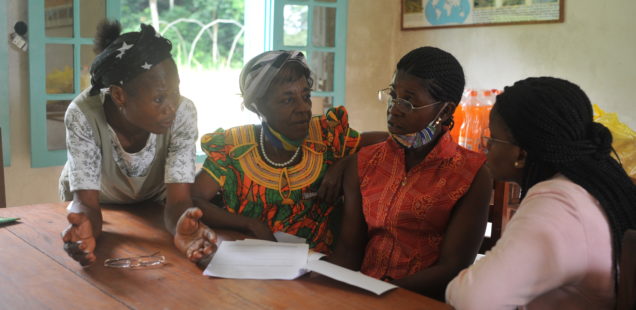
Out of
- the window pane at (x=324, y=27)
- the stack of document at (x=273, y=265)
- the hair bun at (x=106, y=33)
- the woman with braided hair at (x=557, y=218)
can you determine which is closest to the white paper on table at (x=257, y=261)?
the stack of document at (x=273, y=265)

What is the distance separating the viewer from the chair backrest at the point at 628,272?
111 centimetres

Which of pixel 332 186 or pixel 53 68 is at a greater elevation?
pixel 53 68

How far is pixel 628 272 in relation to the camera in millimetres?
1118

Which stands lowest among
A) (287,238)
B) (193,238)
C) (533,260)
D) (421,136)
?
(287,238)

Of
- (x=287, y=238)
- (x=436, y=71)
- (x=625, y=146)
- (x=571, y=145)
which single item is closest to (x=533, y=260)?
(x=571, y=145)

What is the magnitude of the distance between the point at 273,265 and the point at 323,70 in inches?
129

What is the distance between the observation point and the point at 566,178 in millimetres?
1293

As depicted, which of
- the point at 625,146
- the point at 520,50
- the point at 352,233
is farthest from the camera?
the point at 520,50

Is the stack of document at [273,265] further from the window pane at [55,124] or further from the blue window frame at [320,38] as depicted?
the blue window frame at [320,38]

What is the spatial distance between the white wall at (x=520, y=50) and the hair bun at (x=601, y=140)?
266cm

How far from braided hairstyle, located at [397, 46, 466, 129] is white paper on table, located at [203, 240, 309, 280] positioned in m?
0.63

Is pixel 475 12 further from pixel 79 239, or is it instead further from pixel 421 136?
pixel 79 239

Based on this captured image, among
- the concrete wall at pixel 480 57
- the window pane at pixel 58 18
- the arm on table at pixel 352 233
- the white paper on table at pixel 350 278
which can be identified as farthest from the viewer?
the concrete wall at pixel 480 57

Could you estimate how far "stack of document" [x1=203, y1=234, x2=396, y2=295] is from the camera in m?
1.43
